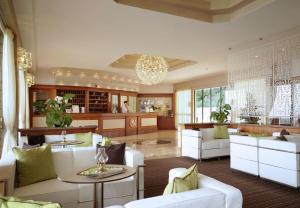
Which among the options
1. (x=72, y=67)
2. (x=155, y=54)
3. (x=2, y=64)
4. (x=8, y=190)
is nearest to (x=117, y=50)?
(x=155, y=54)

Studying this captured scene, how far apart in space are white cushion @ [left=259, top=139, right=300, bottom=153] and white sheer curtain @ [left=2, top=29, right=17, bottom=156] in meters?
5.02

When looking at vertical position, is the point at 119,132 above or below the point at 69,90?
below

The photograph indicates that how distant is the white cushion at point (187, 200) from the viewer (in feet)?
4.82

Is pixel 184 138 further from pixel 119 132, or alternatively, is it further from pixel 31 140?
pixel 119 132

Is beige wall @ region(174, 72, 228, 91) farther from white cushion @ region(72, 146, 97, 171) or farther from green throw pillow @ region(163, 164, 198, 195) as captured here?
green throw pillow @ region(163, 164, 198, 195)

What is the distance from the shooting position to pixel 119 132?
12.1 m

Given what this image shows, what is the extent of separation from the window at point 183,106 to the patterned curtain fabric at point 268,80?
753cm

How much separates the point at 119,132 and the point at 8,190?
9.52m

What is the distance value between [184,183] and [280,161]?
3.46 metres

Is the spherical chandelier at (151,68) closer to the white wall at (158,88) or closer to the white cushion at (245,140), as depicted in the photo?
the white cushion at (245,140)

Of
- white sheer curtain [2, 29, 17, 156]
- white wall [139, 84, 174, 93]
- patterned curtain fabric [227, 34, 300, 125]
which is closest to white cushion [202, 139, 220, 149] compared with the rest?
patterned curtain fabric [227, 34, 300, 125]

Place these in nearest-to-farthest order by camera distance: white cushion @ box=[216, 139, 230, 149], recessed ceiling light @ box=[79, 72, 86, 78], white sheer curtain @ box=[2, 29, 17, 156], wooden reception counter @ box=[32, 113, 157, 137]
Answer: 1. white sheer curtain @ box=[2, 29, 17, 156]
2. white cushion @ box=[216, 139, 230, 149]
3. wooden reception counter @ box=[32, 113, 157, 137]
4. recessed ceiling light @ box=[79, 72, 86, 78]

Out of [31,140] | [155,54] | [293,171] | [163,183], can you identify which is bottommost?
[163,183]

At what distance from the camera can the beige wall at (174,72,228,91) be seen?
11.8 metres
